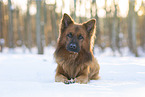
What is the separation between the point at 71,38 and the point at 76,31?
0.25 m

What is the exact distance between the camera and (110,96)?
2387 millimetres

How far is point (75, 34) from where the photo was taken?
14.2 feet

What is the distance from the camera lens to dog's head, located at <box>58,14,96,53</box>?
4.18 m

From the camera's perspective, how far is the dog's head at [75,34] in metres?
4.18

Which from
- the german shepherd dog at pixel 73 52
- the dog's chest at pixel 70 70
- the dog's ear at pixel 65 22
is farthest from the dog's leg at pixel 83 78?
the dog's ear at pixel 65 22

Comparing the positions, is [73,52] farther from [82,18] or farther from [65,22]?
[82,18]

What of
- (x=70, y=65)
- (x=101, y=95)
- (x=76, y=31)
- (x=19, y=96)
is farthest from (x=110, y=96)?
(x=76, y=31)

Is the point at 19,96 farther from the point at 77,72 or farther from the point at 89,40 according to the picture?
the point at 89,40

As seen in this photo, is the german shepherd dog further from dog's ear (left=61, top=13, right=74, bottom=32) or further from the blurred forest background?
the blurred forest background

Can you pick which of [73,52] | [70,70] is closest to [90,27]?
[73,52]

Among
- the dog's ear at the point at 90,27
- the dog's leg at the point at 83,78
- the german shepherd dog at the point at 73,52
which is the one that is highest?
the dog's ear at the point at 90,27

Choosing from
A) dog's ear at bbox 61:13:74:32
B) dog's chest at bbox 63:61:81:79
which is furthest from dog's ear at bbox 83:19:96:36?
dog's chest at bbox 63:61:81:79

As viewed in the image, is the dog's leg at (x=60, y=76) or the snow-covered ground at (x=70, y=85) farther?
the dog's leg at (x=60, y=76)

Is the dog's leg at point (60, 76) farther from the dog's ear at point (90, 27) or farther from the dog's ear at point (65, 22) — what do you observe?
the dog's ear at point (90, 27)
